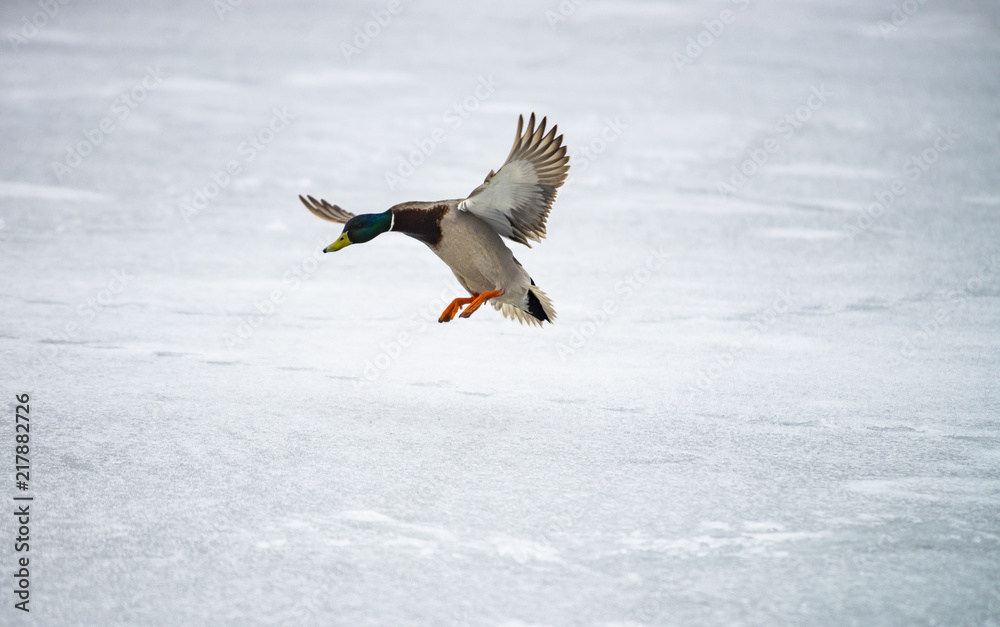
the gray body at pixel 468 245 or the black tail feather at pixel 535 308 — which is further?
the black tail feather at pixel 535 308

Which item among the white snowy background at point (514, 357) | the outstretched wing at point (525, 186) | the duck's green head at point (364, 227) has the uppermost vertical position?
the outstretched wing at point (525, 186)

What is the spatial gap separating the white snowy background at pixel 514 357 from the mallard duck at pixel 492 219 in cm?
49

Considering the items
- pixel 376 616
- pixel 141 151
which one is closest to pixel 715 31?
pixel 141 151

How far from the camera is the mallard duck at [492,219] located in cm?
318

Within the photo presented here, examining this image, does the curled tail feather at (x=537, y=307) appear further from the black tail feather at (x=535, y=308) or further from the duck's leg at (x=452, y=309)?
the duck's leg at (x=452, y=309)

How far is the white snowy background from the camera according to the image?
2.33 m

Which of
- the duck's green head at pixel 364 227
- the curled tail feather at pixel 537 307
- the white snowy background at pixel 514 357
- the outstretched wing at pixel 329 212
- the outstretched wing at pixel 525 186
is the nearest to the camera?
the white snowy background at pixel 514 357

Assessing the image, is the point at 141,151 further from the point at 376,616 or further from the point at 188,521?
the point at 376,616

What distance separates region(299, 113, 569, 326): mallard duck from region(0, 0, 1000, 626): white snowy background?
489 mm

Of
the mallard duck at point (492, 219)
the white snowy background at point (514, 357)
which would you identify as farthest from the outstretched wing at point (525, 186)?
the white snowy background at point (514, 357)

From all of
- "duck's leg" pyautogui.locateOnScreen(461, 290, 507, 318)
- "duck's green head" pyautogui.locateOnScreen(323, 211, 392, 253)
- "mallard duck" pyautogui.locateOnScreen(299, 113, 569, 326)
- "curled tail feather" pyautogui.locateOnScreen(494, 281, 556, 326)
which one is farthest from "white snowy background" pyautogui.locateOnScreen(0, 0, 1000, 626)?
"duck's green head" pyautogui.locateOnScreen(323, 211, 392, 253)

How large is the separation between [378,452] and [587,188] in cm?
464

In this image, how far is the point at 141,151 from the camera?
8211 millimetres

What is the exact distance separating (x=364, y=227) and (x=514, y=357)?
1.14 meters
